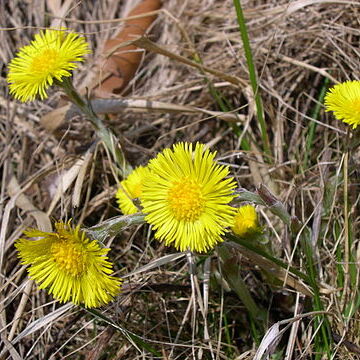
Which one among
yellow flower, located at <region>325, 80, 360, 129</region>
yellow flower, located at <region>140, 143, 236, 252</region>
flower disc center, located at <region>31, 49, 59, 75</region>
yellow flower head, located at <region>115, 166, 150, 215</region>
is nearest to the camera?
yellow flower, located at <region>140, 143, 236, 252</region>

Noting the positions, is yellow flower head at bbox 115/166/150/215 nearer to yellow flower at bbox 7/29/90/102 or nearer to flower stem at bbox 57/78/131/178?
flower stem at bbox 57/78/131/178

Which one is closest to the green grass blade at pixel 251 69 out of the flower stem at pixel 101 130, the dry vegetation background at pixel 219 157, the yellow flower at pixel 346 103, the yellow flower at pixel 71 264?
the dry vegetation background at pixel 219 157

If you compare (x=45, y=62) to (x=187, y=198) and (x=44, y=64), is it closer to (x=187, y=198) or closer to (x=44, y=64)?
(x=44, y=64)

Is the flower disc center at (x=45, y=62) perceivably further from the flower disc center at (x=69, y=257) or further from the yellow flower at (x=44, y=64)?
the flower disc center at (x=69, y=257)

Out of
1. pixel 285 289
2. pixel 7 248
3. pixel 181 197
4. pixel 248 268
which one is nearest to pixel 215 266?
pixel 248 268

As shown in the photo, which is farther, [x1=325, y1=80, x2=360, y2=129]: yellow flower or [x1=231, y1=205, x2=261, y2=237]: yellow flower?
[x1=231, y1=205, x2=261, y2=237]: yellow flower

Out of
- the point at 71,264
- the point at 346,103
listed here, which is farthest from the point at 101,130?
the point at 346,103

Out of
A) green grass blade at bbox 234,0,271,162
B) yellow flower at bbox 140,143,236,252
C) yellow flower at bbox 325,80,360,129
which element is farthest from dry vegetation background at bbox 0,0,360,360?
yellow flower at bbox 140,143,236,252

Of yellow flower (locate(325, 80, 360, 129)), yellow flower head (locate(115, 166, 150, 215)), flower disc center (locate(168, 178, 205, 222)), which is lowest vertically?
yellow flower head (locate(115, 166, 150, 215))
